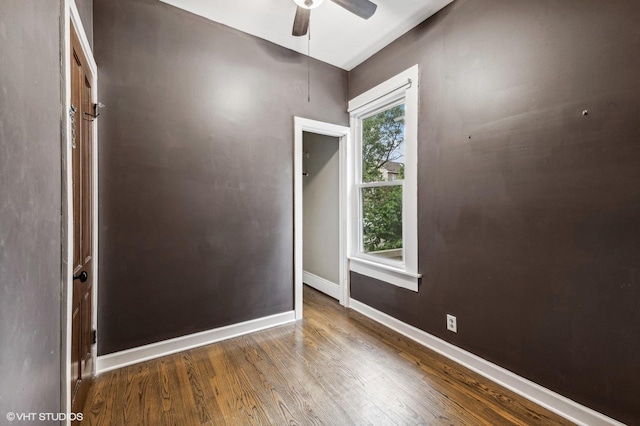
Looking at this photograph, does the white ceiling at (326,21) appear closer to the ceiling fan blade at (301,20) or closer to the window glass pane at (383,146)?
the ceiling fan blade at (301,20)

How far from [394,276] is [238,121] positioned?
6.76 ft

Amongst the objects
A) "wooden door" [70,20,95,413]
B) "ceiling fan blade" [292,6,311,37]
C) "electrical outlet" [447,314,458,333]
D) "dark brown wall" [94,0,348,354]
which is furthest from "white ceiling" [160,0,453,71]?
"electrical outlet" [447,314,458,333]

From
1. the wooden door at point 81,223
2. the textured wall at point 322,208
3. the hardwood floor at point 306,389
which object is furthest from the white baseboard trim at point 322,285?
the wooden door at point 81,223

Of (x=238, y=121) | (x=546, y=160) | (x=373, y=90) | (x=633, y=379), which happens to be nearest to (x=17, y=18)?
(x=238, y=121)

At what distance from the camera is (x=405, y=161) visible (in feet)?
8.56

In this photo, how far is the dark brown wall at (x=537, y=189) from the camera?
1.45 m

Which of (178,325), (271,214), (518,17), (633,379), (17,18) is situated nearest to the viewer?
(17,18)

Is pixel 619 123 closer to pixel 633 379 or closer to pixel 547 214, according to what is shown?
pixel 547 214

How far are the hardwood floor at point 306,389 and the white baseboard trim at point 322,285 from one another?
3.41ft

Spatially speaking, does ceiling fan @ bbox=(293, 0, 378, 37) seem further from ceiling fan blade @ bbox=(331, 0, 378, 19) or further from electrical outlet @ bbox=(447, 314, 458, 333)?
electrical outlet @ bbox=(447, 314, 458, 333)

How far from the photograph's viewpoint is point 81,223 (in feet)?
5.26

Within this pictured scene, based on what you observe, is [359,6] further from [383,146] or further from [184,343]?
[184,343]

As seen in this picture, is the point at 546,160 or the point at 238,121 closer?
the point at 546,160

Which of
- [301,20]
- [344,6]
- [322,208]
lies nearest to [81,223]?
[301,20]
